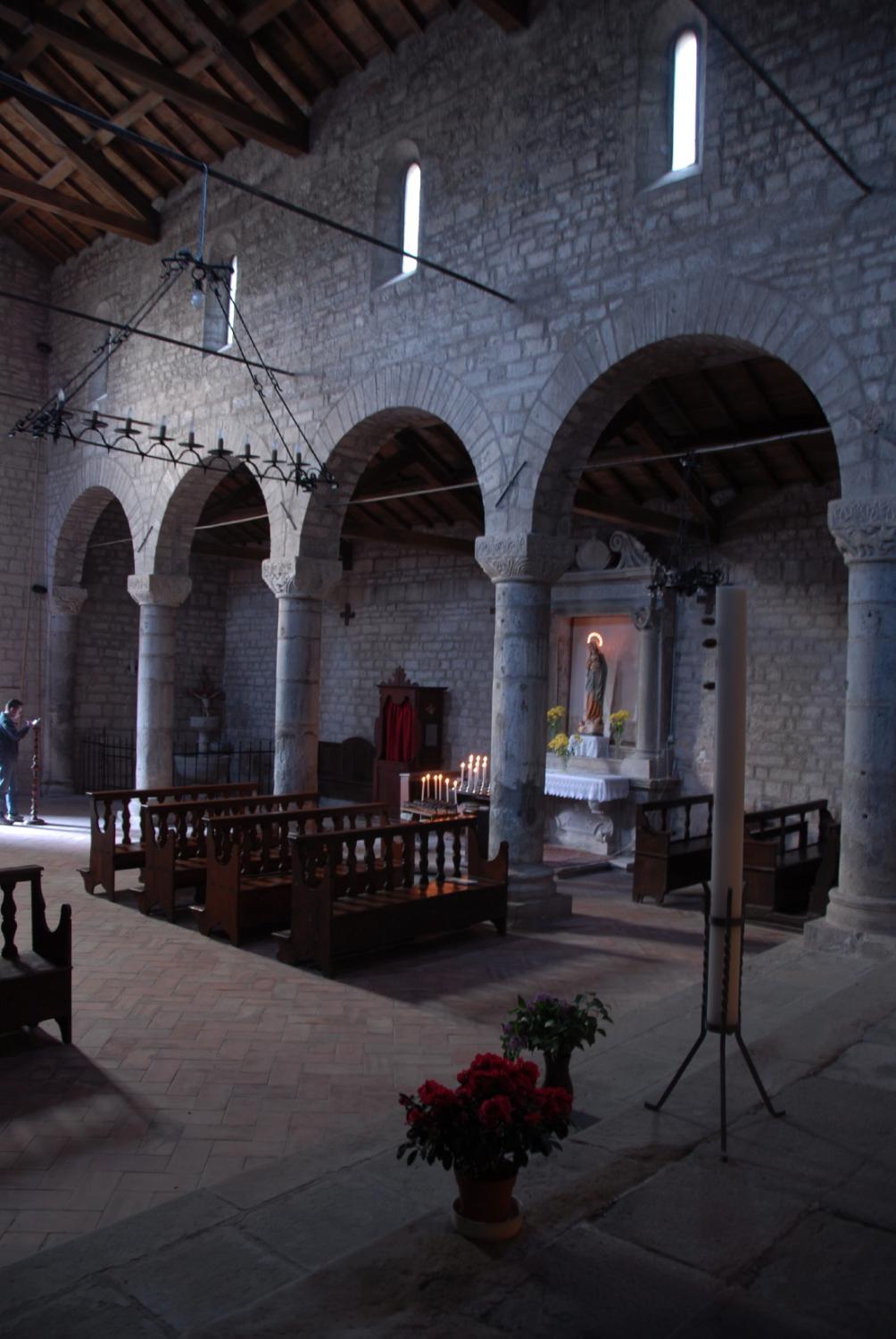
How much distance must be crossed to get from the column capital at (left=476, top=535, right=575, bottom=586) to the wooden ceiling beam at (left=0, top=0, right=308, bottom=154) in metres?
5.09

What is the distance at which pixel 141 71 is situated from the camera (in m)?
9.09

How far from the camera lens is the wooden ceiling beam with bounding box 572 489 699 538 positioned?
33.9 ft

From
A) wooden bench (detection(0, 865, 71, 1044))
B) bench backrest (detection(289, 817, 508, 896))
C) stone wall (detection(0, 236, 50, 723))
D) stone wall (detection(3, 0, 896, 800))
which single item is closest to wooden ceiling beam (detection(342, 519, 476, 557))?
stone wall (detection(3, 0, 896, 800))

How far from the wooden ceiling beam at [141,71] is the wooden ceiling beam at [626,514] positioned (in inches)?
187

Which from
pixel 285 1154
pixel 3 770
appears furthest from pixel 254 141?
pixel 285 1154

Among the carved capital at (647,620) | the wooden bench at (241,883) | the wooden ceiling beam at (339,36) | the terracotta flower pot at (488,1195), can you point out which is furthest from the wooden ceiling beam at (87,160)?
the terracotta flower pot at (488,1195)

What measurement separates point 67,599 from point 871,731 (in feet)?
40.8

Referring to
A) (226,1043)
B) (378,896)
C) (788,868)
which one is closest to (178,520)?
(378,896)

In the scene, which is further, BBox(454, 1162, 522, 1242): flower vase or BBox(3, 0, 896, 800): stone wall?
BBox(3, 0, 896, 800): stone wall

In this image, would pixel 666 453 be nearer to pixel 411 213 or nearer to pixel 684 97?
pixel 411 213

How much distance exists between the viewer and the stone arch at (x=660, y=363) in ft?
20.4

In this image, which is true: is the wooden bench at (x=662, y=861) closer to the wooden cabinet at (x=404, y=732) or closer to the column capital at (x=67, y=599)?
the wooden cabinet at (x=404, y=732)

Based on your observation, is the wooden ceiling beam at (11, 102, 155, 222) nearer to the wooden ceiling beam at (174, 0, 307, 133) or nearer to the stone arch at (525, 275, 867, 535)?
the wooden ceiling beam at (174, 0, 307, 133)

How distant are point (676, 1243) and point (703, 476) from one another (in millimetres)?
9602
